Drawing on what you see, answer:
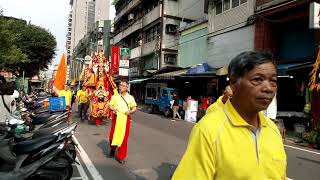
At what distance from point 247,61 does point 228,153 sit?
0.51 metres

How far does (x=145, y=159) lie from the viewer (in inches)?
364

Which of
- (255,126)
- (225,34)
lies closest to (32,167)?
(255,126)

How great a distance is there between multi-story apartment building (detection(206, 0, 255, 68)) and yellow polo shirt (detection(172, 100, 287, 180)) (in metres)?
20.6

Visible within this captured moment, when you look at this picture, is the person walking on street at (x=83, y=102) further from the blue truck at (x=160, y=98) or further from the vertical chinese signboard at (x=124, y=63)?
the vertical chinese signboard at (x=124, y=63)

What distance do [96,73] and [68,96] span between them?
2292 millimetres

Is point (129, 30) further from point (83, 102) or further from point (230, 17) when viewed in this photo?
point (83, 102)

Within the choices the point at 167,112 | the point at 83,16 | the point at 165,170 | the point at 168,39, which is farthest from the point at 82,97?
the point at 83,16

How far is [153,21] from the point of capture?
40281 millimetres

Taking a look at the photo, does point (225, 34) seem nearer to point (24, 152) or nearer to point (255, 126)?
point (24, 152)

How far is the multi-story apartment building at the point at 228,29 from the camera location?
22656 mm

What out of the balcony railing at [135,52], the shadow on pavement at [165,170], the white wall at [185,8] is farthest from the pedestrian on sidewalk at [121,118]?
the balcony railing at [135,52]

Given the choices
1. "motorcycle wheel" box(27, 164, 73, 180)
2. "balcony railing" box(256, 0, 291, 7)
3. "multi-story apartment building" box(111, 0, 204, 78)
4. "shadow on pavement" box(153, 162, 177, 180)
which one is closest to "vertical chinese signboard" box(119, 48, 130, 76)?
"multi-story apartment building" box(111, 0, 204, 78)

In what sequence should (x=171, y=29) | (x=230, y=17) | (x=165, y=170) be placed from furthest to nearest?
(x=171, y=29) < (x=230, y=17) < (x=165, y=170)

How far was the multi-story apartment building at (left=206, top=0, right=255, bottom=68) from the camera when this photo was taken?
2266 centimetres
